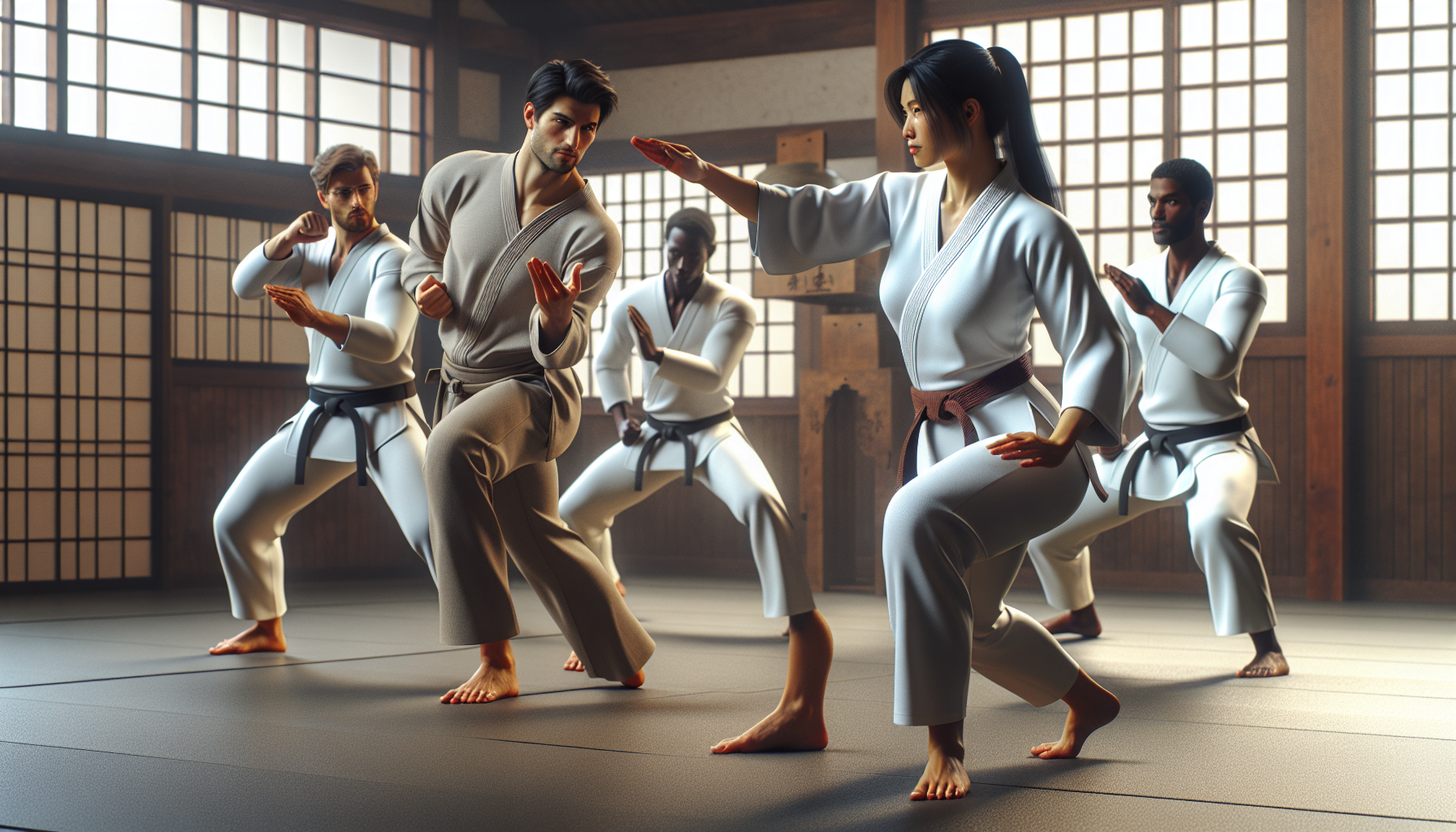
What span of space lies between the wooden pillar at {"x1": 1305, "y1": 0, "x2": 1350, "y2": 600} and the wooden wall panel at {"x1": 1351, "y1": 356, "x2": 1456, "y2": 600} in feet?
0.54

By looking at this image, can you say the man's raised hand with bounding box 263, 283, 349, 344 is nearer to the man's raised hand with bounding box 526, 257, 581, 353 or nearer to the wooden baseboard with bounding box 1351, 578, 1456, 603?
the man's raised hand with bounding box 526, 257, 581, 353

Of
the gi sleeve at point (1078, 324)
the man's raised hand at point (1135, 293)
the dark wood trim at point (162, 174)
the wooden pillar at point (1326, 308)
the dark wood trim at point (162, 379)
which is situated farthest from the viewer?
the dark wood trim at point (162, 379)

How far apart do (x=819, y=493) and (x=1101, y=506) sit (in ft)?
8.59

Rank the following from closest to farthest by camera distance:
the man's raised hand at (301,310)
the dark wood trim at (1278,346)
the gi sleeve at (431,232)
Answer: the gi sleeve at (431,232), the man's raised hand at (301,310), the dark wood trim at (1278,346)

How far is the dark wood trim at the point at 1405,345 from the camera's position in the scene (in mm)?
6117

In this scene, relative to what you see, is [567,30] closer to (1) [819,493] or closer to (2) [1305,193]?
(1) [819,493]

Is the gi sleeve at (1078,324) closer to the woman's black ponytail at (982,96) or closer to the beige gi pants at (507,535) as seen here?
the woman's black ponytail at (982,96)

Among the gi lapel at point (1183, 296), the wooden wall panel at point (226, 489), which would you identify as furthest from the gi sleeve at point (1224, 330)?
the wooden wall panel at point (226, 489)

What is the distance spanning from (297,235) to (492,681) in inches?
62.1

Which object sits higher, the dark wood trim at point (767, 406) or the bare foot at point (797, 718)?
the dark wood trim at point (767, 406)

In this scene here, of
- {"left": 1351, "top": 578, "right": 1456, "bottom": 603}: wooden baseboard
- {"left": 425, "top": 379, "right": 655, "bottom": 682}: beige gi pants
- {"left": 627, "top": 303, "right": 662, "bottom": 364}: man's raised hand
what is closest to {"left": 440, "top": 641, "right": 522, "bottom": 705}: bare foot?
{"left": 425, "top": 379, "right": 655, "bottom": 682}: beige gi pants

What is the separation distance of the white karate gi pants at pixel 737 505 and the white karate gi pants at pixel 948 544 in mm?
872

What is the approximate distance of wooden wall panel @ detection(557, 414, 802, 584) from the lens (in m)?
7.44

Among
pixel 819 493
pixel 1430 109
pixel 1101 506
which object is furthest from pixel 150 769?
pixel 1430 109
